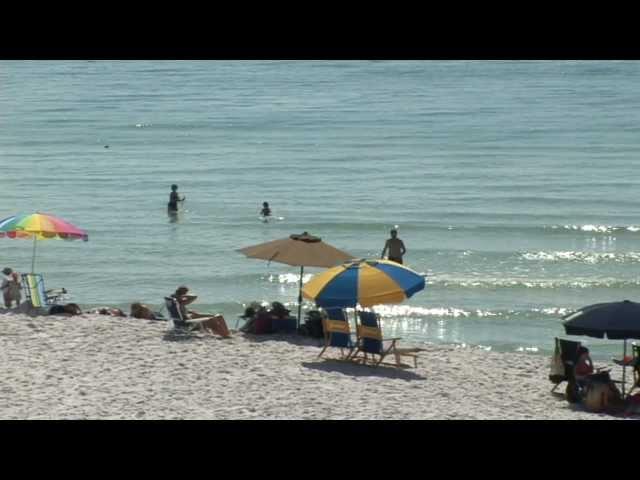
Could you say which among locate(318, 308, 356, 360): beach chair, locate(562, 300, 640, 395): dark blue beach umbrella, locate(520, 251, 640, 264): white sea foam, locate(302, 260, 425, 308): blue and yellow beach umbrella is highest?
locate(520, 251, 640, 264): white sea foam

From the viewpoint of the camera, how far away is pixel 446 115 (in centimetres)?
5569

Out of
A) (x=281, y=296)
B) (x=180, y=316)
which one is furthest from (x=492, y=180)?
(x=180, y=316)

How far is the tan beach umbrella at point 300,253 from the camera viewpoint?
567 inches

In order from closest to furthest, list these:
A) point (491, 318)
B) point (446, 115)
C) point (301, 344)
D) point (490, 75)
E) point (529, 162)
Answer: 1. point (301, 344)
2. point (491, 318)
3. point (529, 162)
4. point (446, 115)
5. point (490, 75)

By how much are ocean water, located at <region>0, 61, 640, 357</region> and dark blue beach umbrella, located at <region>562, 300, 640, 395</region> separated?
510 cm

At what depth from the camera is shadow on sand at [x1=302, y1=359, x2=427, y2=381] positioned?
41.4ft

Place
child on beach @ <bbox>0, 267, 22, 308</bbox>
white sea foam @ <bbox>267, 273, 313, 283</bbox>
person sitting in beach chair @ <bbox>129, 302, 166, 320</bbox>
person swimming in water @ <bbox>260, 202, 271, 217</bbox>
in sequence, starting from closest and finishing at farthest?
person sitting in beach chair @ <bbox>129, 302, 166, 320</bbox> < child on beach @ <bbox>0, 267, 22, 308</bbox> < white sea foam @ <bbox>267, 273, 313, 283</bbox> < person swimming in water @ <bbox>260, 202, 271, 217</bbox>

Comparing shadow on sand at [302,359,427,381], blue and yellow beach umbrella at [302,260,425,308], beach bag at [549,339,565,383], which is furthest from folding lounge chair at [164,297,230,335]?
beach bag at [549,339,565,383]

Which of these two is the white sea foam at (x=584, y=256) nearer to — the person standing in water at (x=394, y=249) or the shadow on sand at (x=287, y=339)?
the person standing in water at (x=394, y=249)

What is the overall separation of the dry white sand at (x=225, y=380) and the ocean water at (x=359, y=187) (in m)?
4.57

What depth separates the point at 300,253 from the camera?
570 inches

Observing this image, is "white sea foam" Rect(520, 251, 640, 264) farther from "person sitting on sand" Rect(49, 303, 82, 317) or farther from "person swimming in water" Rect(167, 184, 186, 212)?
"person sitting on sand" Rect(49, 303, 82, 317)
